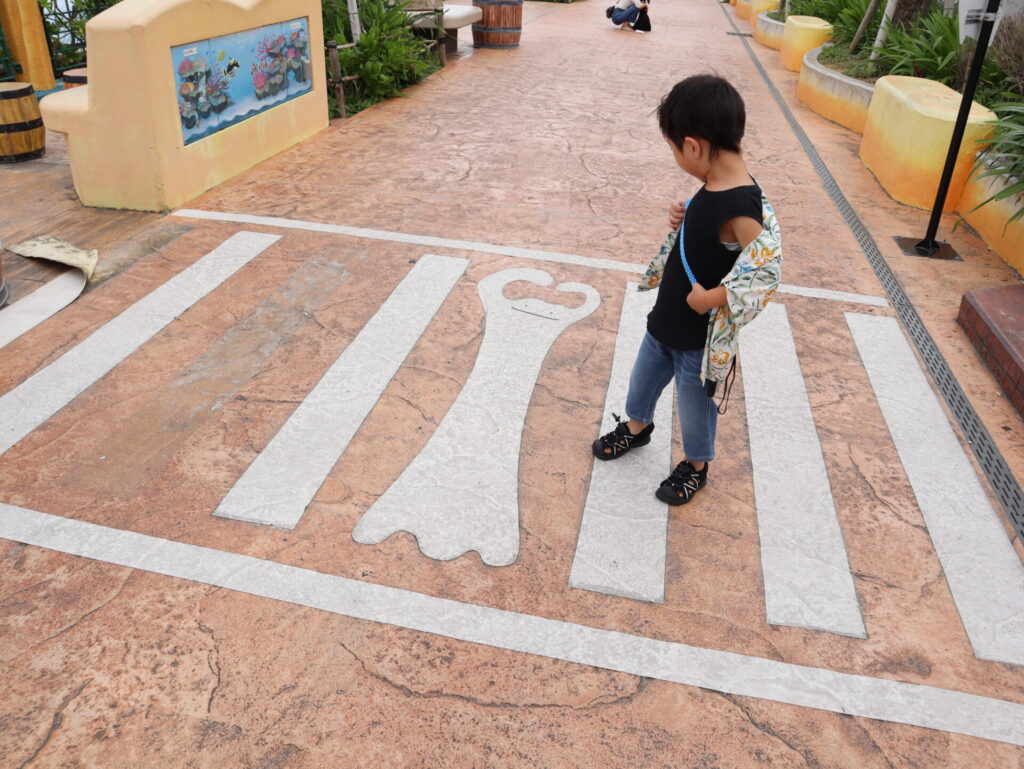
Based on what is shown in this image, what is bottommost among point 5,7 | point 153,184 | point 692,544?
point 692,544

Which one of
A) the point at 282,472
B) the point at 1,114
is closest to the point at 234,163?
the point at 1,114

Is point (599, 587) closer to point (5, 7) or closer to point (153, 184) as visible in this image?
point (153, 184)

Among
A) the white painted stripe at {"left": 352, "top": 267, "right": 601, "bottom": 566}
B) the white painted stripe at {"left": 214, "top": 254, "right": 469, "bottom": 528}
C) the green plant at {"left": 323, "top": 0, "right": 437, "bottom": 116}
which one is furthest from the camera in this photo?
the green plant at {"left": 323, "top": 0, "right": 437, "bottom": 116}

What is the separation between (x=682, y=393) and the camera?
9.55 feet

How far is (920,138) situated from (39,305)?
631 cm

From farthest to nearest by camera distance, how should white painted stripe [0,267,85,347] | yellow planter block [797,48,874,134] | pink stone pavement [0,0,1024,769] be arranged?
yellow planter block [797,48,874,134], white painted stripe [0,267,85,347], pink stone pavement [0,0,1024,769]

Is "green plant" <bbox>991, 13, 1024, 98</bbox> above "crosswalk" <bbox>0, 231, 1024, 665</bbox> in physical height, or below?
above

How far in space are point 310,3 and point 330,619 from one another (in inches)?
252

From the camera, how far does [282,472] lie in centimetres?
312

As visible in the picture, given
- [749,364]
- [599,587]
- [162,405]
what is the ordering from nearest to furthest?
[599,587] < [162,405] < [749,364]

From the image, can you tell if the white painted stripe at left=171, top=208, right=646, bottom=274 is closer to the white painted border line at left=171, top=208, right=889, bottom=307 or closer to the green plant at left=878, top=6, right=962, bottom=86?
the white painted border line at left=171, top=208, right=889, bottom=307

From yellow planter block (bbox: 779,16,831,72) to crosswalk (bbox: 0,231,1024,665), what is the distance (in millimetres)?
9834

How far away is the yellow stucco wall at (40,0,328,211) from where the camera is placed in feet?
16.5

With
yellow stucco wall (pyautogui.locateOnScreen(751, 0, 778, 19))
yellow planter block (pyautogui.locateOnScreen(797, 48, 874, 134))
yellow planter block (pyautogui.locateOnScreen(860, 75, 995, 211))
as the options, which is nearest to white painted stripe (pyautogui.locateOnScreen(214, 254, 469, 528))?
yellow planter block (pyautogui.locateOnScreen(860, 75, 995, 211))
